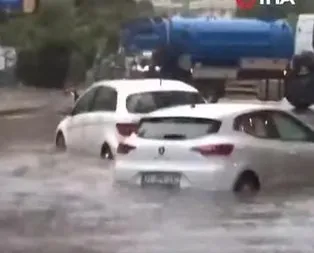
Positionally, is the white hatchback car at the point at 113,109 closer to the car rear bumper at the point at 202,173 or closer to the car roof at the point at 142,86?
the car roof at the point at 142,86

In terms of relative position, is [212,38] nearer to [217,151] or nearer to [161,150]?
[161,150]

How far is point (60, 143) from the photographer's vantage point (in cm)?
2553

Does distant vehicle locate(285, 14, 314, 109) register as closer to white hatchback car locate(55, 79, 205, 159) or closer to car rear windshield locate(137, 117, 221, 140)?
white hatchback car locate(55, 79, 205, 159)

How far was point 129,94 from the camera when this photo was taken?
2231cm

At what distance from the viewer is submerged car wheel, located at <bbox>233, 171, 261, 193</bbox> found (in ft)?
57.7

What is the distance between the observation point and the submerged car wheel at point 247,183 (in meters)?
17.6

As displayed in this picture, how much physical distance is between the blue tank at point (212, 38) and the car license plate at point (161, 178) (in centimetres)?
1698

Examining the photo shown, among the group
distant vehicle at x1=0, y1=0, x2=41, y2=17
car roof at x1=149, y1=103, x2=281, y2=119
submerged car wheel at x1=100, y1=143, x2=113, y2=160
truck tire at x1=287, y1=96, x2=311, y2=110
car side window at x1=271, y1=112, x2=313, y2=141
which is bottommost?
truck tire at x1=287, y1=96, x2=311, y2=110

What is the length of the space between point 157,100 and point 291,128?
414cm

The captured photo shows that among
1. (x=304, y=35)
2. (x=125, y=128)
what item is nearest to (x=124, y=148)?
(x=125, y=128)

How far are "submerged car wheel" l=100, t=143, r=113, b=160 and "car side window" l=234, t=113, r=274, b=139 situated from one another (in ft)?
14.7

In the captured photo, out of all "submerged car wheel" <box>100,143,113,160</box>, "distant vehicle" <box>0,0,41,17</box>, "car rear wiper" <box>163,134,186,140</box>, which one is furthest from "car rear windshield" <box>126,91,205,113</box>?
"distant vehicle" <box>0,0,41,17</box>

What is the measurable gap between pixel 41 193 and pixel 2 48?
767 inches

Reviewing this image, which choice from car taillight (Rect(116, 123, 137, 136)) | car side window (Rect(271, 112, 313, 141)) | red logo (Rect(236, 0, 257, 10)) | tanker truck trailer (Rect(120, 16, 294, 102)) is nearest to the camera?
car side window (Rect(271, 112, 313, 141))
